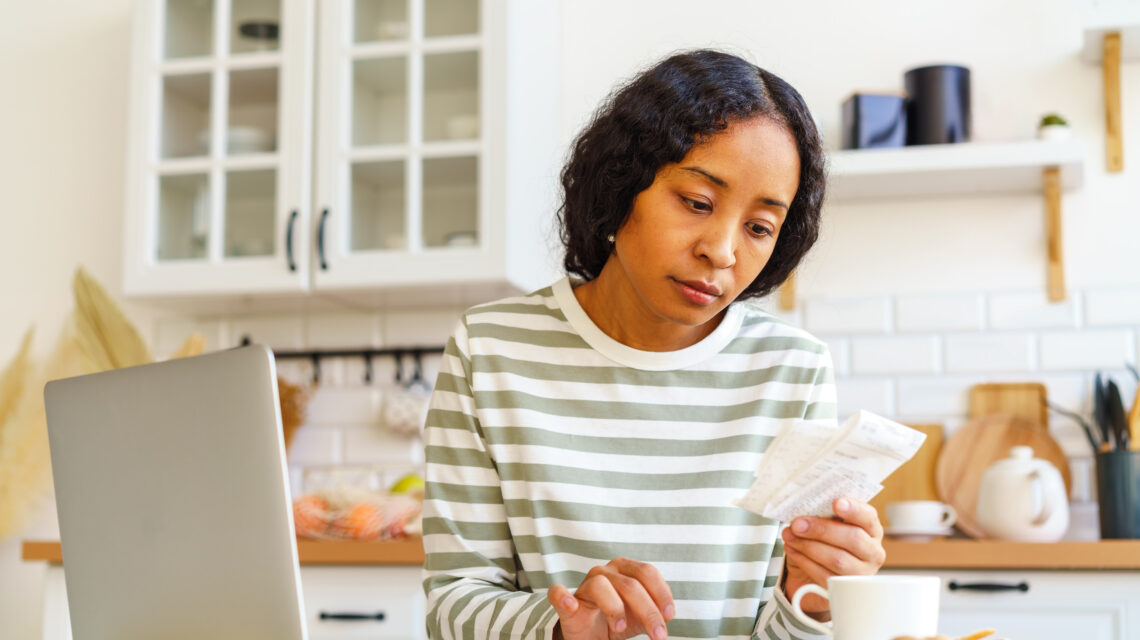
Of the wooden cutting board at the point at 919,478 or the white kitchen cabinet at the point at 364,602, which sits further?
the wooden cutting board at the point at 919,478

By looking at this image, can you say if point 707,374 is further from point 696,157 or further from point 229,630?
point 229,630

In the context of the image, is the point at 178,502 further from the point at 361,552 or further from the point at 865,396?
the point at 865,396

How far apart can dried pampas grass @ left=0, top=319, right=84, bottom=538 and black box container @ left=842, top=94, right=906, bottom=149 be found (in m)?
2.08

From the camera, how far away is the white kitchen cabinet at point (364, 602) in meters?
2.31

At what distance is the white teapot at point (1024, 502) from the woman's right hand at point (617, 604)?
1586 millimetres

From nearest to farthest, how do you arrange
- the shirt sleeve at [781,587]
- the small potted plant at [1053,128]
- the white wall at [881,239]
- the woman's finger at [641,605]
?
1. the woman's finger at [641,605]
2. the shirt sleeve at [781,587]
3. the small potted plant at [1053,128]
4. the white wall at [881,239]

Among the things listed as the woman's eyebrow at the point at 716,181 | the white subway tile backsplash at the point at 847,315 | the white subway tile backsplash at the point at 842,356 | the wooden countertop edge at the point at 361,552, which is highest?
the woman's eyebrow at the point at 716,181

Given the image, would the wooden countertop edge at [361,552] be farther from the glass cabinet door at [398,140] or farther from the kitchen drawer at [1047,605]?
the kitchen drawer at [1047,605]

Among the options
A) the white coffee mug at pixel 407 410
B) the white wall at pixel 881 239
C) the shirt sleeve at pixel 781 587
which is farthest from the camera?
the white coffee mug at pixel 407 410

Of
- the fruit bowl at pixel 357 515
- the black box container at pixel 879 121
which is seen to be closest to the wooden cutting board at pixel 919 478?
the black box container at pixel 879 121

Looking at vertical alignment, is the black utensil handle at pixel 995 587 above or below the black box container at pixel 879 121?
below

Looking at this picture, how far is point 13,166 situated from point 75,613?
8.98 feet

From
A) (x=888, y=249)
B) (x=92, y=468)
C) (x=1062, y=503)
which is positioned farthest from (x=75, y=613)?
(x=888, y=249)

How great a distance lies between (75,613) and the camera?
1.02 metres
